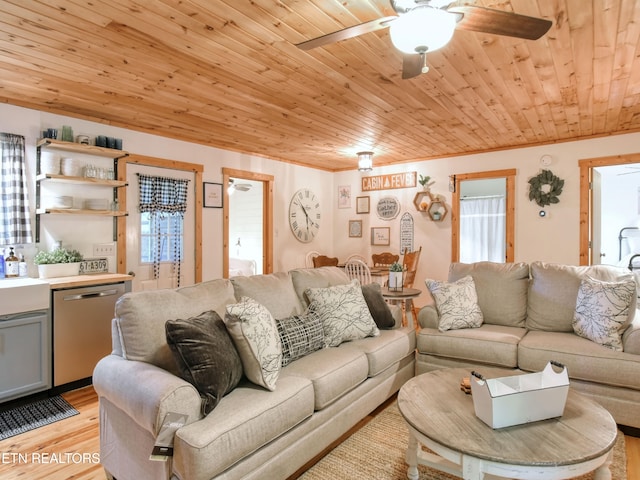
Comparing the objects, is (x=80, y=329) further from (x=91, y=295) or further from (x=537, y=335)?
(x=537, y=335)

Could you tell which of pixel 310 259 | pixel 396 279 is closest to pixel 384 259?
pixel 310 259

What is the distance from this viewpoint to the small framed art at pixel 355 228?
6.54 metres

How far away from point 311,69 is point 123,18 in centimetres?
116

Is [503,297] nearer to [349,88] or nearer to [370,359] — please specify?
[370,359]

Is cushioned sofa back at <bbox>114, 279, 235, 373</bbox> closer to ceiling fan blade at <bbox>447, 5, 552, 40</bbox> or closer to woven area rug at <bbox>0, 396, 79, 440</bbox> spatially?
woven area rug at <bbox>0, 396, 79, 440</bbox>

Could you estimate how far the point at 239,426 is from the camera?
1.56 m

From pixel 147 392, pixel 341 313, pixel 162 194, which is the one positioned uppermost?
pixel 162 194

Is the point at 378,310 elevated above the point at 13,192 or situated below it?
below

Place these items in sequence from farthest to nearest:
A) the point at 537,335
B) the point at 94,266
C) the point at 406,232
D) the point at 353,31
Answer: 1. the point at 406,232
2. the point at 94,266
3. the point at 537,335
4. the point at 353,31

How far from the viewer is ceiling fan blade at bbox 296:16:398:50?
161 centimetres

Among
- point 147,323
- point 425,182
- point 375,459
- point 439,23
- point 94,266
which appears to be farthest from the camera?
point 425,182

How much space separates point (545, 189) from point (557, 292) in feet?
7.63

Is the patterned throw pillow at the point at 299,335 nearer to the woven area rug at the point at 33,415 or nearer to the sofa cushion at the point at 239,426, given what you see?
the sofa cushion at the point at 239,426

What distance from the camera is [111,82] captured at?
110 inches
